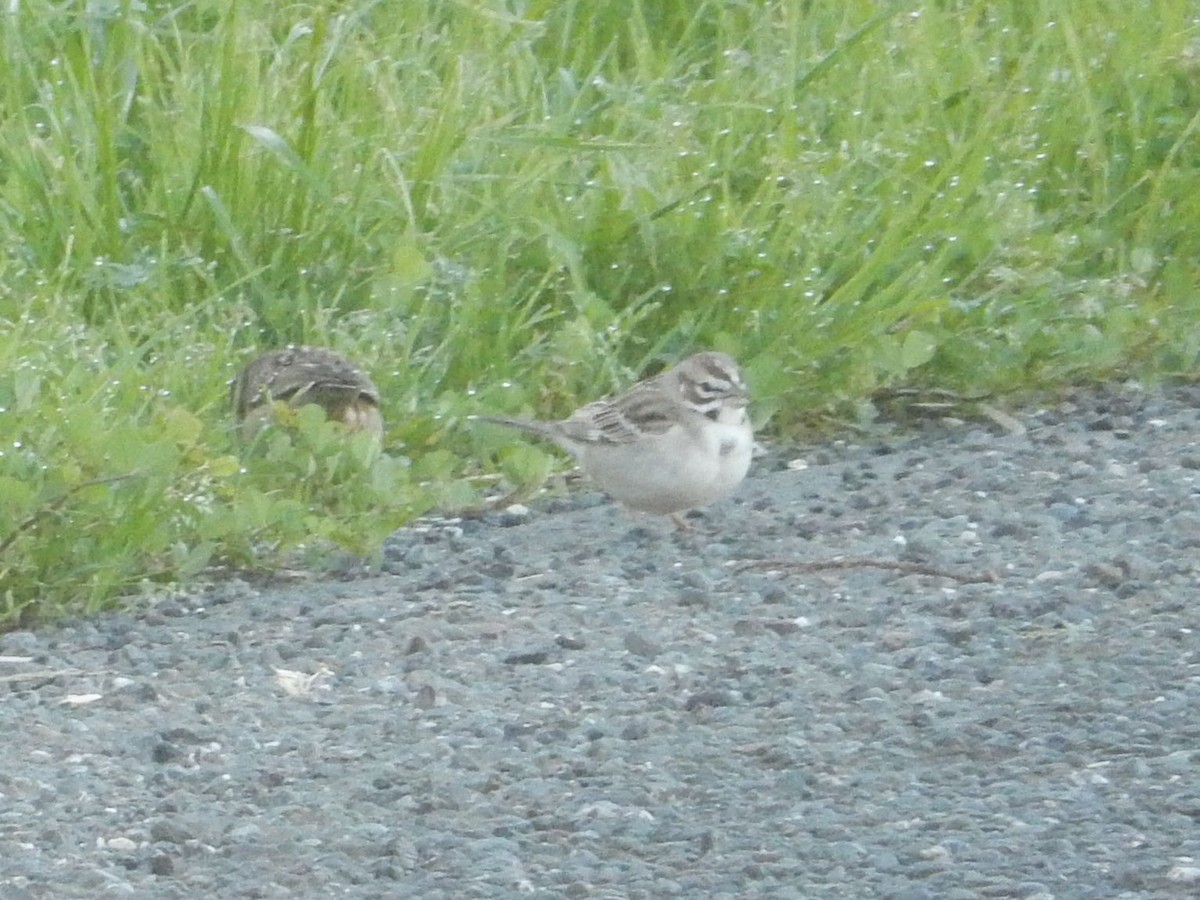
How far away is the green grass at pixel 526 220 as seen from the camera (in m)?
7.62

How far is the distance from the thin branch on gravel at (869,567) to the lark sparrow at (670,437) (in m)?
0.49

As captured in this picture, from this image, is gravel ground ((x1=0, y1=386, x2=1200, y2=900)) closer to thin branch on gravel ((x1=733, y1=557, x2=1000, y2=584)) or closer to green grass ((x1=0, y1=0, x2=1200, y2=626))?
thin branch on gravel ((x1=733, y1=557, x2=1000, y2=584))

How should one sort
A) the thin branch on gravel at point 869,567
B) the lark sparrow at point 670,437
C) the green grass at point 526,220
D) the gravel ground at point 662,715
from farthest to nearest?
the green grass at point 526,220 → the lark sparrow at point 670,437 → the thin branch on gravel at point 869,567 → the gravel ground at point 662,715

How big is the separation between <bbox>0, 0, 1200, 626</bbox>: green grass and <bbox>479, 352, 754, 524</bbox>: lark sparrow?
0.23 metres

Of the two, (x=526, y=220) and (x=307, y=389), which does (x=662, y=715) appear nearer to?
(x=307, y=389)

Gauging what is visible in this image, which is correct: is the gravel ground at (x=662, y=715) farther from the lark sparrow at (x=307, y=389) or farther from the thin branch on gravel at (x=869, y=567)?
the lark sparrow at (x=307, y=389)

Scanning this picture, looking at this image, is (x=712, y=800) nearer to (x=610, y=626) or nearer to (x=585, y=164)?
(x=610, y=626)

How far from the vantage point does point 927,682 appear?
17.8 feet

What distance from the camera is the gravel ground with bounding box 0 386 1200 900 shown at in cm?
442

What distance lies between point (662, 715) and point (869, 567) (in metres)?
1.31

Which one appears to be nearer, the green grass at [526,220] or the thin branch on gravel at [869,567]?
the thin branch on gravel at [869,567]

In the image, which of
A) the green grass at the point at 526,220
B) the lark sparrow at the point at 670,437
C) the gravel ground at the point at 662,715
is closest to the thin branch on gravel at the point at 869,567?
the gravel ground at the point at 662,715

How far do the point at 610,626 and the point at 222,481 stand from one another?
127cm

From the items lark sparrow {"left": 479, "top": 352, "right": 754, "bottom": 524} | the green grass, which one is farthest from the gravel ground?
the green grass
